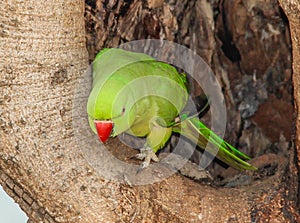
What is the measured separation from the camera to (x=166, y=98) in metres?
2.65

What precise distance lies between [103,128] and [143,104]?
0.39m

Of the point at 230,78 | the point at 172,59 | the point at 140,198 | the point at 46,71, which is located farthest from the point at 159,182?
the point at 230,78

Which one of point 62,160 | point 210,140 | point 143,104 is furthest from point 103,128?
point 210,140

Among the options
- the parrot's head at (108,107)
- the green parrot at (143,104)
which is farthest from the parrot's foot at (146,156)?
the parrot's head at (108,107)

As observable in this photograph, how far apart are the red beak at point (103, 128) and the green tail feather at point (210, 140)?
Answer: 30.0 inches

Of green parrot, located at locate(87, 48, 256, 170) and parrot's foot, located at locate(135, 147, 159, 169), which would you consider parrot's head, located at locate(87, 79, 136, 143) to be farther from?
parrot's foot, located at locate(135, 147, 159, 169)

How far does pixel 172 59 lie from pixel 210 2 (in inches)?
23.5

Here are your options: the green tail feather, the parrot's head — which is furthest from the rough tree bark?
the green tail feather

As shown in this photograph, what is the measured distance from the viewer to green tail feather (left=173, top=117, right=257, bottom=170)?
287 cm

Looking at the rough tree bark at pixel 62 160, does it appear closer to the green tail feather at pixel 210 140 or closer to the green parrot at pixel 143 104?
the green parrot at pixel 143 104

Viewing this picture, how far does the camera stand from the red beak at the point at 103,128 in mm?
2115

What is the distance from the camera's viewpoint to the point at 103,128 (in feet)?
6.97

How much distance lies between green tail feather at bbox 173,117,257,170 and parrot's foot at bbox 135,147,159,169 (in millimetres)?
331

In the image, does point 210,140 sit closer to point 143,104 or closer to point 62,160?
point 143,104
